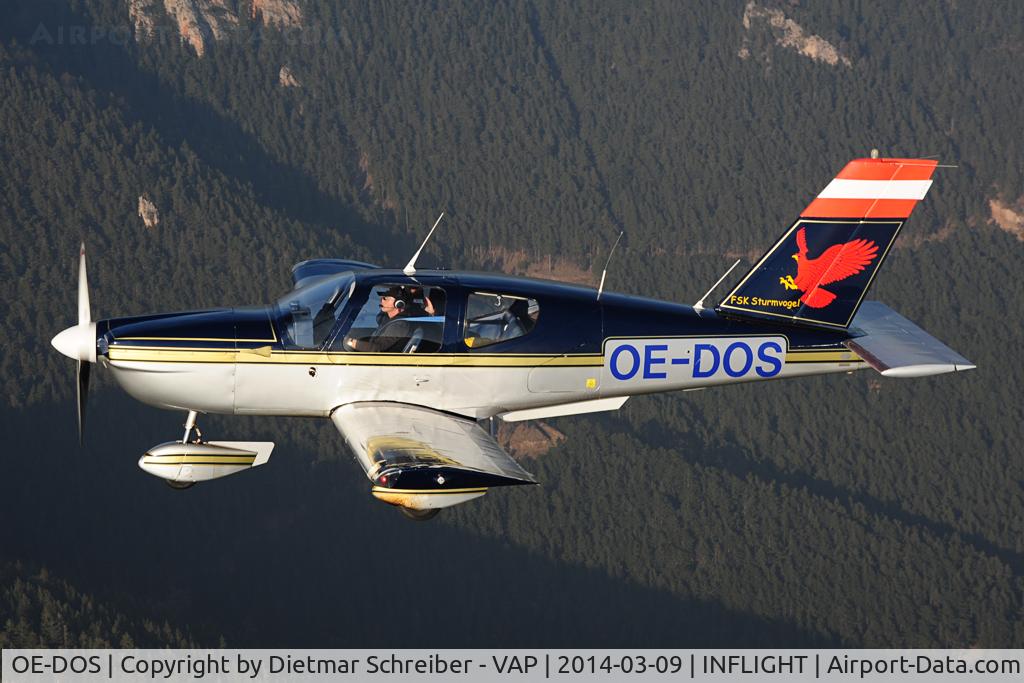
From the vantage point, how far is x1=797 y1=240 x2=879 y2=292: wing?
28.5 m

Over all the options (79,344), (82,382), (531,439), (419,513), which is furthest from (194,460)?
(531,439)

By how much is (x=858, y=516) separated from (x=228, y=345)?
15155 centimetres

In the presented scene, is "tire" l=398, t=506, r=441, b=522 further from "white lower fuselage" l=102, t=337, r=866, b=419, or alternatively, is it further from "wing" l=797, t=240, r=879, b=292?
"wing" l=797, t=240, r=879, b=292

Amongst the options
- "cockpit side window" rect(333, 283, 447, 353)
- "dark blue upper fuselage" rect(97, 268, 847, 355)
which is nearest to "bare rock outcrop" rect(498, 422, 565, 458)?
"dark blue upper fuselage" rect(97, 268, 847, 355)

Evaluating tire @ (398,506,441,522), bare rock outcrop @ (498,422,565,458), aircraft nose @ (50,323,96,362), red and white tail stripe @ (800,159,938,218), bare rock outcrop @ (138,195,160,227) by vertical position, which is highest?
bare rock outcrop @ (138,195,160,227)

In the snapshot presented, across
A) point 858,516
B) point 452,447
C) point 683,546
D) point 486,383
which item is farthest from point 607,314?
point 858,516

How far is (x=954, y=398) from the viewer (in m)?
191

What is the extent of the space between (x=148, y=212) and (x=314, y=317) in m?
171

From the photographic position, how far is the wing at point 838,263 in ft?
93.4

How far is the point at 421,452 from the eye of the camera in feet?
77.7

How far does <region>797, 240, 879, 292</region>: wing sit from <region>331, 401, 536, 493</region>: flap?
23.5ft

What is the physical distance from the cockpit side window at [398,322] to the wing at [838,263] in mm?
7308

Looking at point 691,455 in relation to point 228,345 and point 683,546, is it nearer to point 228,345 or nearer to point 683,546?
point 683,546

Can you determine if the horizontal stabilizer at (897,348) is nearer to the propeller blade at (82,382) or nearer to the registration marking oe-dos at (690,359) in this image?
the registration marking oe-dos at (690,359)
